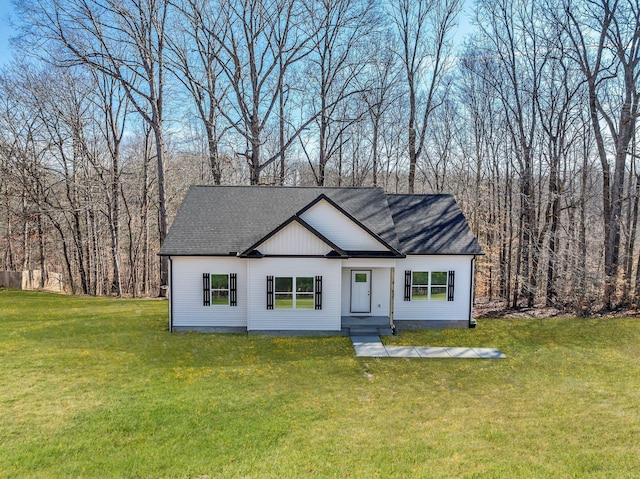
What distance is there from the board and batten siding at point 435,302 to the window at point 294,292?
323 cm

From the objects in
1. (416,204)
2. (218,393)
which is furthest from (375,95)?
(218,393)

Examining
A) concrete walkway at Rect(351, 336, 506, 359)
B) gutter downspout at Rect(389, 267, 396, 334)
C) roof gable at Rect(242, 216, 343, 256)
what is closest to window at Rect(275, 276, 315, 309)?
roof gable at Rect(242, 216, 343, 256)

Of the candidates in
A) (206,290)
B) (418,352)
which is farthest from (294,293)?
(418,352)

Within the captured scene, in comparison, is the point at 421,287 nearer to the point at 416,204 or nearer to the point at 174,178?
the point at 416,204

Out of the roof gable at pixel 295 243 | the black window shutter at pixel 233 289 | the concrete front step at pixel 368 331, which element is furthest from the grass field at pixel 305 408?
the roof gable at pixel 295 243

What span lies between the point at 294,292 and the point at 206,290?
10.7 feet

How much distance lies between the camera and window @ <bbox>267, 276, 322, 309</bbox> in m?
13.7

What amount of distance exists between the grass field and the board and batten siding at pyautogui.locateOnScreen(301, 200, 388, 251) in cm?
343

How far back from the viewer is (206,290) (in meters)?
14.1

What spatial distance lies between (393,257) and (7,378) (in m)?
11.5

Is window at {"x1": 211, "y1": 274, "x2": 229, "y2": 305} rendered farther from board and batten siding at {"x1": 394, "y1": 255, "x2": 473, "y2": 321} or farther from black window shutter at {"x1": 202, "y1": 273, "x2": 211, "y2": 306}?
board and batten siding at {"x1": 394, "y1": 255, "x2": 473, "y2": 321}

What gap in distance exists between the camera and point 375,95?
26109 mm

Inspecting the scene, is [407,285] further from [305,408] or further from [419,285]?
[305,408]

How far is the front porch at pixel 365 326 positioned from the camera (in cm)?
1390
